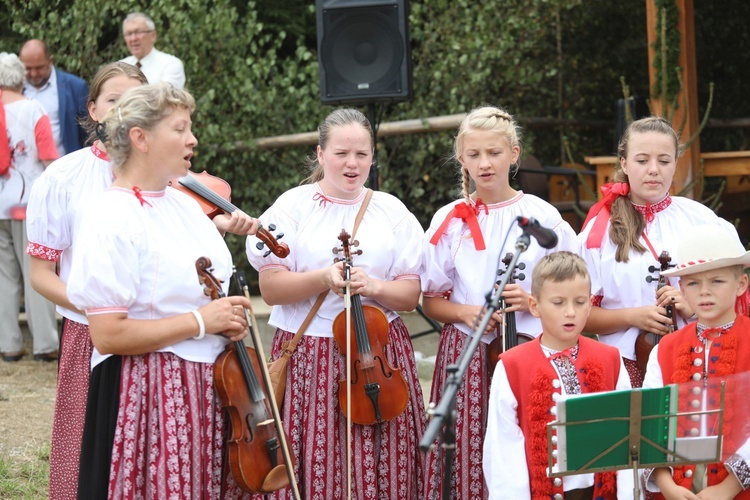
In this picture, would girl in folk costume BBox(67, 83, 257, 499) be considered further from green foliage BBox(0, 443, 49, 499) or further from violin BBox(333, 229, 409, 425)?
green foliage BBox(0, 443, 49, 499)

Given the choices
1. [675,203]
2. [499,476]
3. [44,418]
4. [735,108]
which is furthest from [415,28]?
[499,476]

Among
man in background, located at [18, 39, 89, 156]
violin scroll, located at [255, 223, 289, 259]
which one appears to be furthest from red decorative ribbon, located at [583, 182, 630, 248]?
man in background, located at [18, 39, 89, 156]

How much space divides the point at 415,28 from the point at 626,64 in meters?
2.87

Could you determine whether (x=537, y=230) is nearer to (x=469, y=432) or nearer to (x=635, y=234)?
(x=635, y=234)

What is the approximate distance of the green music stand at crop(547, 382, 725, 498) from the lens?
3.13 m

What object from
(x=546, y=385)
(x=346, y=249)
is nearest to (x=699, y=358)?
(x=546, y=385)

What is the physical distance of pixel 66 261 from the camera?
13.3 feet

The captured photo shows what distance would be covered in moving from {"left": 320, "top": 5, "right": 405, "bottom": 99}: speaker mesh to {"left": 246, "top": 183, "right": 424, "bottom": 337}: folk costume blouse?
241cm

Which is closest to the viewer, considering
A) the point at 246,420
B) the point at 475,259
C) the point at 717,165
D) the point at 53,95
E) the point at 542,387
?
the point at 246,420

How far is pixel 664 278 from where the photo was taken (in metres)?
4.04

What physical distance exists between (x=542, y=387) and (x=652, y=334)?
66cm

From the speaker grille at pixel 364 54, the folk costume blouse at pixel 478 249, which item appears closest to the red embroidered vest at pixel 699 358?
the folk costume blouse at pixel 478 249

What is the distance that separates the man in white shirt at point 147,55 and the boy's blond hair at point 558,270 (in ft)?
16.0

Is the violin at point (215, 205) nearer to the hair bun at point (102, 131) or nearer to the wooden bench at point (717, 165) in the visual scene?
the hair bun at point (102, 131)
